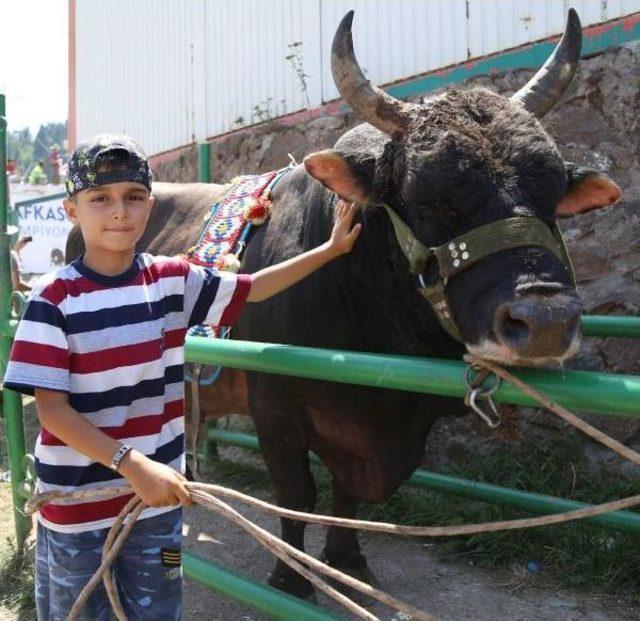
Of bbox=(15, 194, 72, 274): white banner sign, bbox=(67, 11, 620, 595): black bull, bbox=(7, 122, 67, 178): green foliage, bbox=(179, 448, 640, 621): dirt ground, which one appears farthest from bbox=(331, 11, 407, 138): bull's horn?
bbox=(7, 122, 67, 178): green foliage

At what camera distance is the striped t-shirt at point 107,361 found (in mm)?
1929

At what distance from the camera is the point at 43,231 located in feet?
50.3

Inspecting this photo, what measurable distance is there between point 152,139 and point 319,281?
20.8 feet

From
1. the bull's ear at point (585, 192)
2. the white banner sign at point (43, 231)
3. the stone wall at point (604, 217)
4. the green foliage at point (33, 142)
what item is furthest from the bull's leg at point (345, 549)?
the green foliage at point (33, 142)

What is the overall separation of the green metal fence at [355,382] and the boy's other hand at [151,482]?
429 millimetres

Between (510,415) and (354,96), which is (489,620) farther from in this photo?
Answer: (354,96)

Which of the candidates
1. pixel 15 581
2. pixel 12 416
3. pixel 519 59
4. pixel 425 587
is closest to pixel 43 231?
pixel 12 416

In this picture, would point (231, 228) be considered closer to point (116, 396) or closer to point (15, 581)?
point (116, 396)

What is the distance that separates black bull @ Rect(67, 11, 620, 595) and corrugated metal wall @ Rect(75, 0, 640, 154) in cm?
204

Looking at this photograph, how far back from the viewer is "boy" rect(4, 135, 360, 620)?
1905 millimetres

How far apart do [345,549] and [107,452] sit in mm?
2003

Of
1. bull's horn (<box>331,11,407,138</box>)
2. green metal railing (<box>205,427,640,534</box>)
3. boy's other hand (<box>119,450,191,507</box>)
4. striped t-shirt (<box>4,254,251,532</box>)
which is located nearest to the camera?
boy's other hand (<box>119,450,191,507</box>)

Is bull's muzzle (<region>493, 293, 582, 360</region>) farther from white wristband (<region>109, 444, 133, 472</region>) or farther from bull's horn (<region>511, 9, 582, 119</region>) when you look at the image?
bull's horn (<region>511, 9, 582, 119</region>)

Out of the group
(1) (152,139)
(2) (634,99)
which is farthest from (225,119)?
(2) (634,99)
